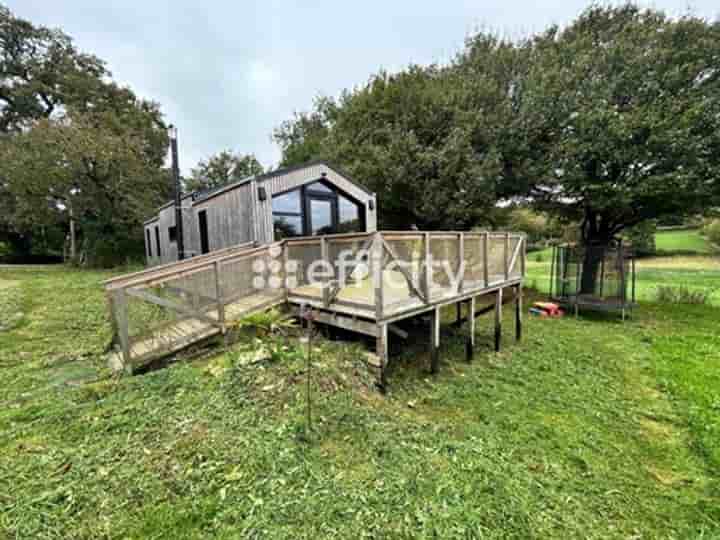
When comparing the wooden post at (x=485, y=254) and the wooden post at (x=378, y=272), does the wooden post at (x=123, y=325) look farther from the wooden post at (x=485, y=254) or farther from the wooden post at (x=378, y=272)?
the wooden post at (x=485, y=254)

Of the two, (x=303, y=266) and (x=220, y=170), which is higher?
(x=220, y=170)

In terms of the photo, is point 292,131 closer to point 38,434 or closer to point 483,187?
point 483,187

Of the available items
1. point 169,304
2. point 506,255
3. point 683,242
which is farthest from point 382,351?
point 683,242

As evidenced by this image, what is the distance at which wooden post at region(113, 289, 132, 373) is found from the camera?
364cm

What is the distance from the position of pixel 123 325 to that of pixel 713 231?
37340 millimetres

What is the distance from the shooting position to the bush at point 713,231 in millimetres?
23375

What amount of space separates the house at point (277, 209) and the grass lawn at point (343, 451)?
126 inches

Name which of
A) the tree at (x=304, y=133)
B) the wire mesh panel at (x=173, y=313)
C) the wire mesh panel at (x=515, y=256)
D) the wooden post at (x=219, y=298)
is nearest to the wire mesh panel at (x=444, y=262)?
the wire mesh panel at (x=515, y=256)

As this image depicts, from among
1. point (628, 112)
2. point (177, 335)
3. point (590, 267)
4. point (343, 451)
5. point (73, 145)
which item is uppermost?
point (73, 145)

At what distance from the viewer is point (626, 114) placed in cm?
785

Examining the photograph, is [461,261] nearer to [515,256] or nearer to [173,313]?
[515,256]

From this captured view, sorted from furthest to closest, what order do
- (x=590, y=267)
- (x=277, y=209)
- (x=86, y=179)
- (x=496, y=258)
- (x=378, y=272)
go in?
(x=86, y=179)
(x=590, y=267)
(x=277, y=209)
(x=496, y=258)
(x=378, y=272)

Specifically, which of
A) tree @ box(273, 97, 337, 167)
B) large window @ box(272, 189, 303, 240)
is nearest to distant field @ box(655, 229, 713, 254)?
tree @ box(273, 97, 337, 167)

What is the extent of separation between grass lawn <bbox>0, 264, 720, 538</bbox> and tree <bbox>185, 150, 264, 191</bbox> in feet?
76.4
